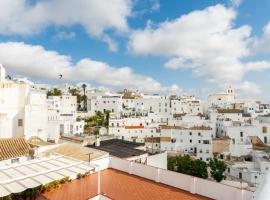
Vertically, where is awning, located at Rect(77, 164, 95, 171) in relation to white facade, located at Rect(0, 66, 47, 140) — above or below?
below

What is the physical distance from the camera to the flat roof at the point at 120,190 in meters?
11.4

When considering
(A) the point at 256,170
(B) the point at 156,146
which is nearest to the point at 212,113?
(B) the point at 156,146

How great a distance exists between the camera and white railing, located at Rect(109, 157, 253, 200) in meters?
10.5

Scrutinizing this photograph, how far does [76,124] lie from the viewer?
57.7 m

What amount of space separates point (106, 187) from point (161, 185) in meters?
2.63

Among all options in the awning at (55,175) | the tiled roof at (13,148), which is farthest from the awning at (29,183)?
the tiled roof at (13,148)

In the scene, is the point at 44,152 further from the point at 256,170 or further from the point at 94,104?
the point at 94,104

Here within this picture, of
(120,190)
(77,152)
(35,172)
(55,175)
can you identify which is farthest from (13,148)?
(120,190)

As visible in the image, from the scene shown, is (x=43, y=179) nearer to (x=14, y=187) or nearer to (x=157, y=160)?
(x=14, y=187)

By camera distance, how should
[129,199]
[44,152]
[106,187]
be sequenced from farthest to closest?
1. [44,152]
2. [106,187]
3. [129,199]

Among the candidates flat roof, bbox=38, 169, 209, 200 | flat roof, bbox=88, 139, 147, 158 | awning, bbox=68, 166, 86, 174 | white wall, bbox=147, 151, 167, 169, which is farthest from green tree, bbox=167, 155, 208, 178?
awning, bbox=68, 166, 86, 174

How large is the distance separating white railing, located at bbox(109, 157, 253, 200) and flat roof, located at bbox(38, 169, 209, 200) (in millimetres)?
263

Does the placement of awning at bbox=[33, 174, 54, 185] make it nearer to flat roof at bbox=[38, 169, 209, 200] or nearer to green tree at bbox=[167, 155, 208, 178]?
flat roof at bbox=[38, 169, 209, 200]

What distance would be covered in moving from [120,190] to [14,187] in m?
4.56
